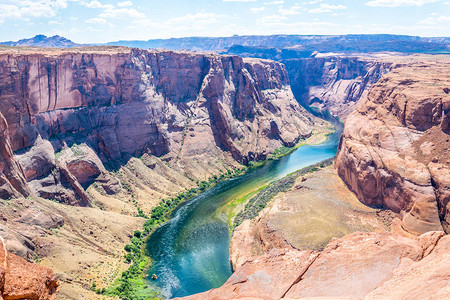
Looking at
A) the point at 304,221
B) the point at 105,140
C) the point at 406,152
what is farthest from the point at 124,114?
the point at 406,152

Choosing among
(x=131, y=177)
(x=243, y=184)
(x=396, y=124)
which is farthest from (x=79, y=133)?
(x=396, y=124)

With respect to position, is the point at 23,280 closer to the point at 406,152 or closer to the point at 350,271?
the point at 350,271

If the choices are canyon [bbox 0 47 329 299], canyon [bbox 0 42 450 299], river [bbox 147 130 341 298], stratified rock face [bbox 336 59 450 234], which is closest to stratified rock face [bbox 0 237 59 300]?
canyon [bbox 0 42 450 299]

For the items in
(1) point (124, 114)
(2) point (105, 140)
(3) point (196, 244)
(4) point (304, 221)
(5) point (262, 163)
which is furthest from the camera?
(5) point (262, 163)

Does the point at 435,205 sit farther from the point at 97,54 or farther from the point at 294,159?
the point at 97,54

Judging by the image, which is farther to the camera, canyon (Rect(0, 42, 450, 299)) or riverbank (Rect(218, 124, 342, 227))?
riverbank (Rect(218, 124, 342, 227))

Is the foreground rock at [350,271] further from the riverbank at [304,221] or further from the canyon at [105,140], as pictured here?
the canyon at [105,140]

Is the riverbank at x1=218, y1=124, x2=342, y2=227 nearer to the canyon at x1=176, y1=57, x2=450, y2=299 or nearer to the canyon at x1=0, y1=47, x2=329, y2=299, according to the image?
the canyon at x1=0, y1=47, x2=329, y2=299
